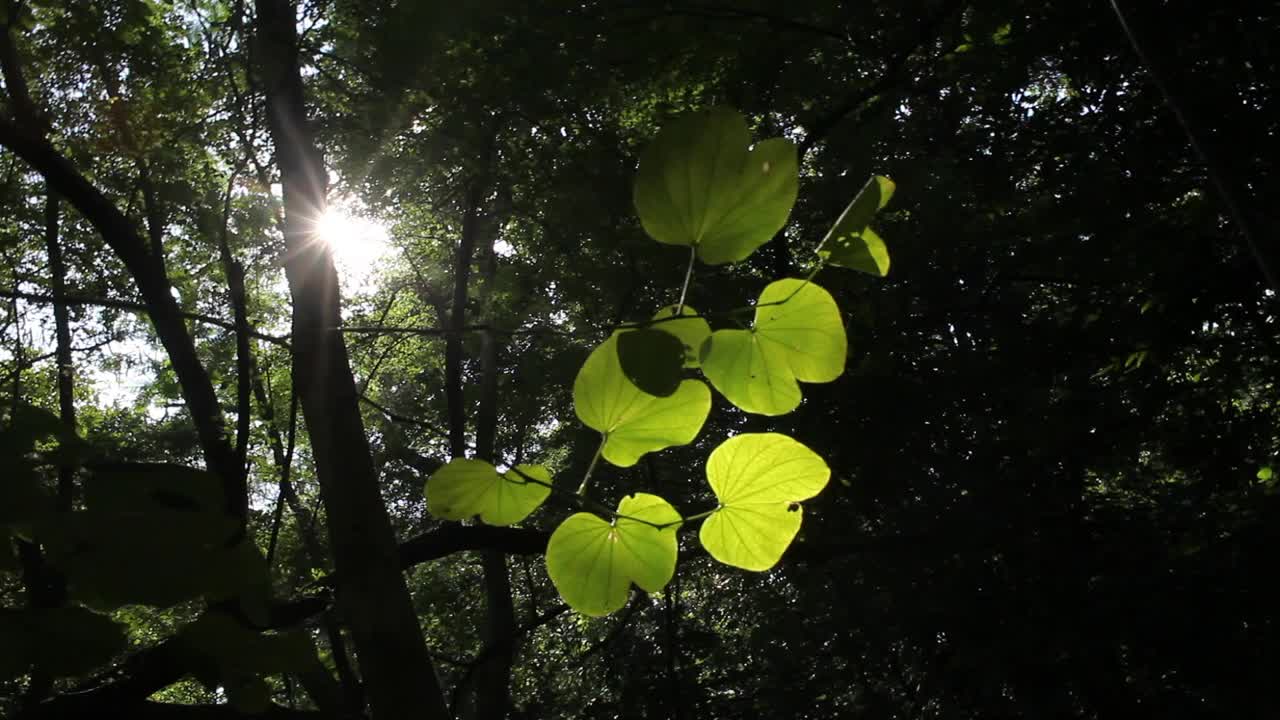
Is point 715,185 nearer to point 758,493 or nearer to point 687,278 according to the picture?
point 687,278

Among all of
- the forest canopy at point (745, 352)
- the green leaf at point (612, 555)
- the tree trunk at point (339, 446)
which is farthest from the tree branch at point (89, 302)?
the tree trunk at point (339, 446)

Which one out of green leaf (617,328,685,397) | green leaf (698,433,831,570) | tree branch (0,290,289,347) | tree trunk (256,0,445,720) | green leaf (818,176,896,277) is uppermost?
tree trunk (256,0,445,720)

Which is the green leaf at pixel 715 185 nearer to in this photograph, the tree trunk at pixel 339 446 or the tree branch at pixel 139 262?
the tree branch at pixel 139 262

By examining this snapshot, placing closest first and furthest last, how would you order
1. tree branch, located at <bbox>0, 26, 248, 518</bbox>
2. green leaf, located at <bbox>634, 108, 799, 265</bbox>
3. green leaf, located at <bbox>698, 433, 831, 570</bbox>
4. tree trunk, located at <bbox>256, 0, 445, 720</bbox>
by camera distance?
1. green leaf, located at <bbox>634, 108, 799, 265</bbox>
2. green leaf, located at <bbox>698, 433, 831, 570</bbox>
3. tree branch, located at <bbox>0, 26, 248, 518</bbox>
4. tree trunk, located at <bbox>256, 0, 445, 720</bbox>

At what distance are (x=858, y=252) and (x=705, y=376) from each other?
0.09 metres

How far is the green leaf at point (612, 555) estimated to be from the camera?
44cm

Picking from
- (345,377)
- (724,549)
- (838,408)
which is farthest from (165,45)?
(724,549)

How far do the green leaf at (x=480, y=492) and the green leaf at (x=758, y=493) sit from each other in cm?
10

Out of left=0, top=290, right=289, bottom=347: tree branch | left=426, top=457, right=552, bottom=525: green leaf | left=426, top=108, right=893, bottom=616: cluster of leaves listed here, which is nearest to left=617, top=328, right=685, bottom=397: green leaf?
left=426, top=108, right=893, bottom=616: cluster of leaves

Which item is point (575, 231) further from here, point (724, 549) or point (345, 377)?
point (724, 549)

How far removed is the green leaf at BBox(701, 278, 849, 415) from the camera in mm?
379

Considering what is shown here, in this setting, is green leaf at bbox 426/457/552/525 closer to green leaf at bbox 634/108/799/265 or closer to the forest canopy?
the forest canopy

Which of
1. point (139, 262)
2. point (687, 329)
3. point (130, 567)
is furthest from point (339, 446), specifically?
point (687, 329)

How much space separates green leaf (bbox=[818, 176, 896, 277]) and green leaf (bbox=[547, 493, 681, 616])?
166 mm
